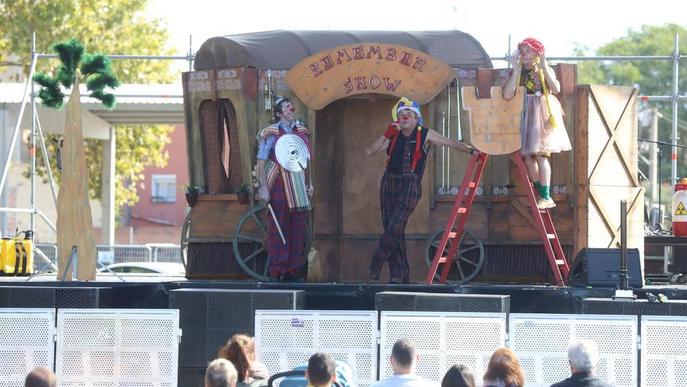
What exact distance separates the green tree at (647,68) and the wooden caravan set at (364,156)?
138 feet

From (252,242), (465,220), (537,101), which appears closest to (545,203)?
(465,220)

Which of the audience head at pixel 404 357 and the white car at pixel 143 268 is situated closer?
the audience head at pixel 404 357

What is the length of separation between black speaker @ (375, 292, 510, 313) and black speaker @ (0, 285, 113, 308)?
2.40 meters

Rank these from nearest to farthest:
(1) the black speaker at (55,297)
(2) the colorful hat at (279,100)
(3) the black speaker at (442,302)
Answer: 1. (3) the black speaker at (442,302)
2. (1) the black speaker at (55,297)
3. (2) the colorful hat at (279,100)

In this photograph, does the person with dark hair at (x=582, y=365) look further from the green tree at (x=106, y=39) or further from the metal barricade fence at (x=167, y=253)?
the green tree at (x=106, y=39)

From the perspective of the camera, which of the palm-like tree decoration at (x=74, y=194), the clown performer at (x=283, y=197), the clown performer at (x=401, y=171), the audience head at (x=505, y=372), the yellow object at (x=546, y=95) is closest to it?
the audience head at (x=505, y=372)

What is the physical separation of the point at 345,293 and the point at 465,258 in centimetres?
205

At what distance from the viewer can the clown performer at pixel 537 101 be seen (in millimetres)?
12734

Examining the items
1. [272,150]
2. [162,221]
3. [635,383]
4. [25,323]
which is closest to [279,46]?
[272,150]

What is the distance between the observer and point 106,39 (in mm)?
36094

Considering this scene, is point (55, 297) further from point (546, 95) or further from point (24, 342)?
point (546, 95)

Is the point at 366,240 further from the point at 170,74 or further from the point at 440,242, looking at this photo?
the point at 170,74

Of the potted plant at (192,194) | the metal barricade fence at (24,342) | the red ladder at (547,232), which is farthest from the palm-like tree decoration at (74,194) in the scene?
the red ladder at (547,232)

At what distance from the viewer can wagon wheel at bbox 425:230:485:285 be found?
1372 centimetres
